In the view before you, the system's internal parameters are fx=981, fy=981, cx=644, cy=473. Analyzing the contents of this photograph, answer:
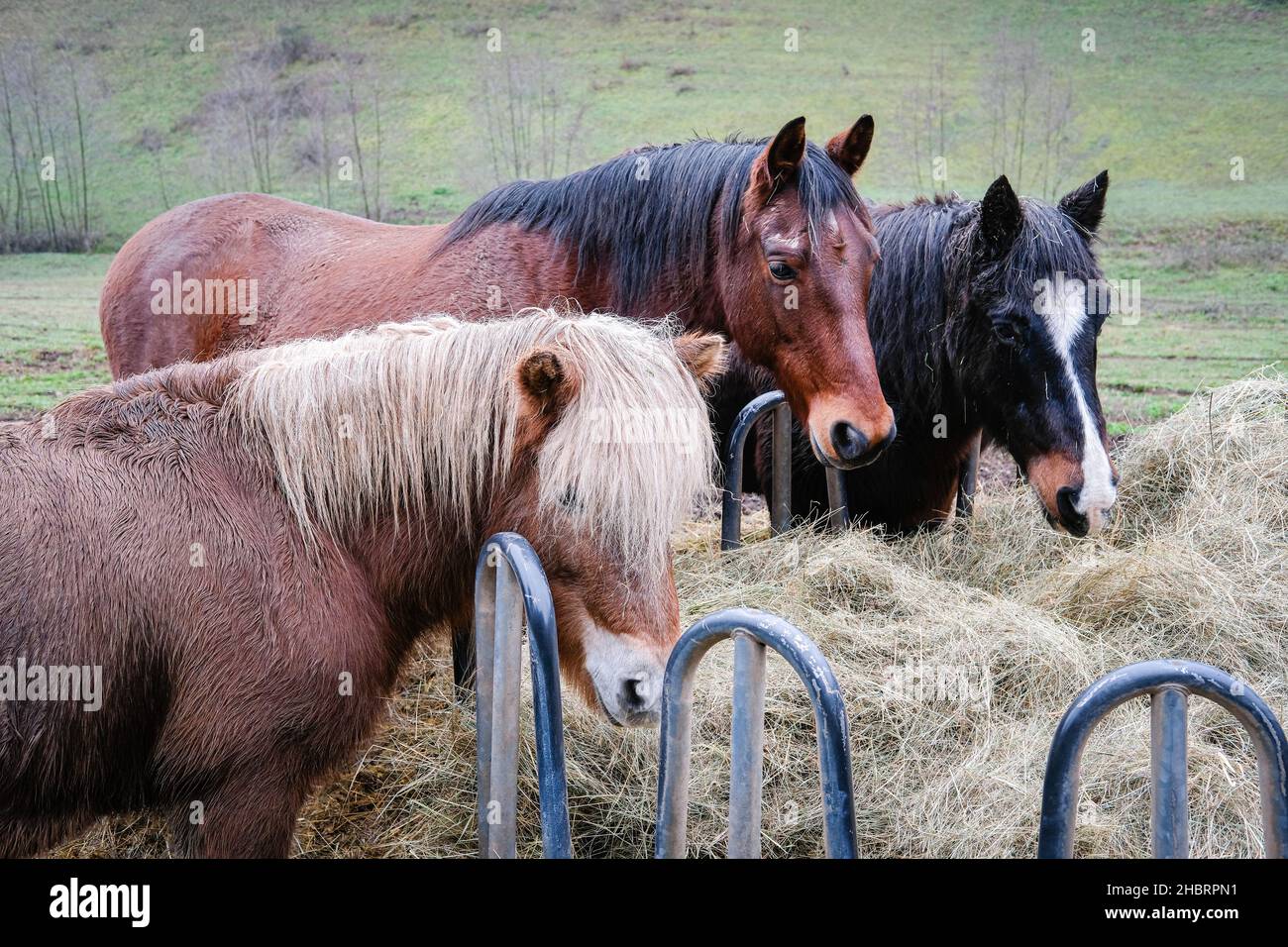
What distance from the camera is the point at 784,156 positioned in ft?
10.7

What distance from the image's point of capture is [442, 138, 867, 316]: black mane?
3574mm

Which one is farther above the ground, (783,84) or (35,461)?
(783,84)

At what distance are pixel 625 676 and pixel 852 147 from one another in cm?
236

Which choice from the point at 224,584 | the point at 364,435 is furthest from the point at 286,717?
the point at 364,435

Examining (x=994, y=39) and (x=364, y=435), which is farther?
(x=994, y=39)

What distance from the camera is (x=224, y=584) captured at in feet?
6.56

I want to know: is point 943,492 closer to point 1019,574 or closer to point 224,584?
point 1019,574

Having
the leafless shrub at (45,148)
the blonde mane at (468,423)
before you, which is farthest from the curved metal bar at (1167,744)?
the leafless shrub at (45,148)

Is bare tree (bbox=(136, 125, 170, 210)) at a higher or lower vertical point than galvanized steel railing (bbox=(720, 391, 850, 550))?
higher

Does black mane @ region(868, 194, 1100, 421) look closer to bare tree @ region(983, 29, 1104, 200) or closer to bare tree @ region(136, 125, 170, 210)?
bare tree @ region(983, 29, 1104, 200)

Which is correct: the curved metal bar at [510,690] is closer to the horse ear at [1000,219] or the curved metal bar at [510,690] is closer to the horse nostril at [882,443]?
the horse nostril at [882,443]

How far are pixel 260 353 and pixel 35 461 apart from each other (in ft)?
1.82

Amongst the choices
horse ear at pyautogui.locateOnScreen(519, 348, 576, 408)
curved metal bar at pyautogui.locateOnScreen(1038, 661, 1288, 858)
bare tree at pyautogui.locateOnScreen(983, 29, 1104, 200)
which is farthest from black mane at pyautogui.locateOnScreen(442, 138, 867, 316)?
bare tree at pyautogui.locateOnScreen(983, 29, 1104, 200)

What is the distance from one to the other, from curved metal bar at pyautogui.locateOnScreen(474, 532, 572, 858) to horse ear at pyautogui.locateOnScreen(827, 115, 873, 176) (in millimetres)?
2185
